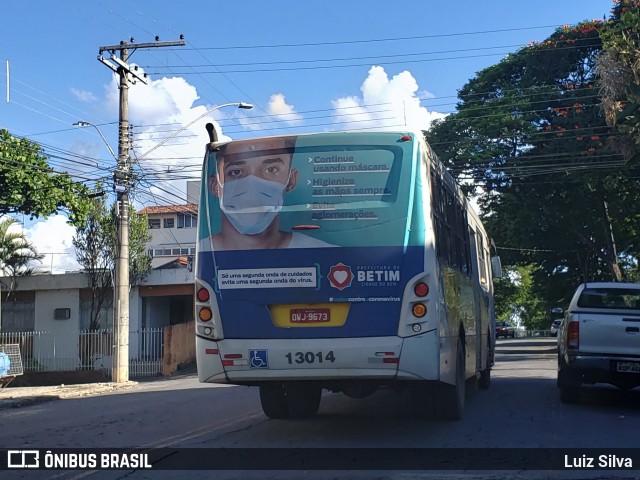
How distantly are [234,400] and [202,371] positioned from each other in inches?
229

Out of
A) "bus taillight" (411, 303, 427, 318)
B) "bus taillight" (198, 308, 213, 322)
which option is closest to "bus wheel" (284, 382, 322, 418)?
"bus taillight" (198, 308, 213, 322)

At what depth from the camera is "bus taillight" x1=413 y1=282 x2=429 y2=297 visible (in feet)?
24.5

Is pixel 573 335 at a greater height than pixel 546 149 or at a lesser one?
lesser

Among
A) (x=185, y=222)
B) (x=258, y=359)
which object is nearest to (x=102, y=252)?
(x=258, y=359)

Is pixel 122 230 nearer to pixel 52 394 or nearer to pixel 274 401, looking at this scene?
pixel 52 394

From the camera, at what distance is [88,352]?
26.1m

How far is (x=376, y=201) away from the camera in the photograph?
25.2 ft

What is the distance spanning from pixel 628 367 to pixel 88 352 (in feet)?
66.8

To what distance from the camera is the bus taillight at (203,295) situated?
7875 mm

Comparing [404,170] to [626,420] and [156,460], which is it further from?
[626,420]

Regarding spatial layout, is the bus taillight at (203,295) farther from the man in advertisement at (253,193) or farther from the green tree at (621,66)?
the green tree at (621,66)

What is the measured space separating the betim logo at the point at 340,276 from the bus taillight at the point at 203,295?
4.44ft

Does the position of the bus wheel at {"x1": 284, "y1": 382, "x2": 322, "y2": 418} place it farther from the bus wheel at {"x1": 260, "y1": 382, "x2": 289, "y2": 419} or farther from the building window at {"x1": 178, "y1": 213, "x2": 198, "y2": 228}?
the building window at {"x1": 178, "y1": 213, "x2": 198, "y2": 228}

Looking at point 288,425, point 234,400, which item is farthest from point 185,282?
point 288,425
